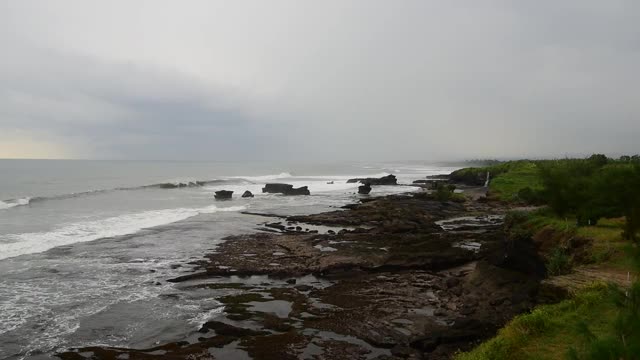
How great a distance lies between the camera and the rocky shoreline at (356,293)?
13.5m

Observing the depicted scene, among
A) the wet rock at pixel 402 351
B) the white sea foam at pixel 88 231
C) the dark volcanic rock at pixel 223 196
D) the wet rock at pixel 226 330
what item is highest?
the dark volcanic rock at pixel 223 196

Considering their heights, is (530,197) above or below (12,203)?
above

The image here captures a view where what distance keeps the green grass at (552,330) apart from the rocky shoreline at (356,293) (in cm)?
241

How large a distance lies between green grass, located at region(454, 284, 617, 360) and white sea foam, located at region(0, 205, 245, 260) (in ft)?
86.0

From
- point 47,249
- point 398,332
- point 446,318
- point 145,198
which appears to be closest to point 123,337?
point 398,332

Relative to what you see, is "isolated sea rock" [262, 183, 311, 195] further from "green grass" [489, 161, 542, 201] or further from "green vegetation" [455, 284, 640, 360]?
"green vegetation" [455, 284, 640, 360]

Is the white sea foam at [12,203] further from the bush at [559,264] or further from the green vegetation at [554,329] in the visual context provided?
the green vegetation at [554,329]

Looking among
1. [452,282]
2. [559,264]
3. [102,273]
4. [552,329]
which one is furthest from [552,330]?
[102,273]

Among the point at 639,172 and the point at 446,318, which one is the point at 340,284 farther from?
the point at 639,172

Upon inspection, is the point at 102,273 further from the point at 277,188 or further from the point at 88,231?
the point at 277,188

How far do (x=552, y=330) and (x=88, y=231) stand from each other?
33.3 m

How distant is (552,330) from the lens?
1060 centimetres

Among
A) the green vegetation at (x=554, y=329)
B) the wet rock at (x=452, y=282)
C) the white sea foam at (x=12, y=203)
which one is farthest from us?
the white sea foam at (x=12, y=203)

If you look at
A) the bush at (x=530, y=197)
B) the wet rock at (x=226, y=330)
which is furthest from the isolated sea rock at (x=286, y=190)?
the wet rock at (x=226, y=330)
